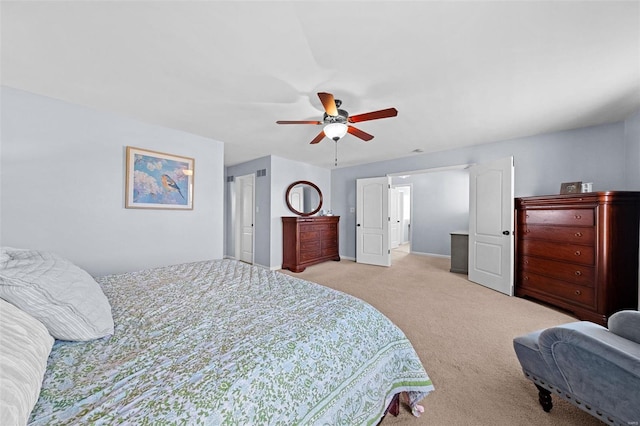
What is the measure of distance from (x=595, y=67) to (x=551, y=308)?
253 centimetres

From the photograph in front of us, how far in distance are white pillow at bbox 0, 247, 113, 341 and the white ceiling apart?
4.64 ft

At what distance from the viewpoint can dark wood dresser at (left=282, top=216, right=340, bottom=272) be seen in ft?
14.8

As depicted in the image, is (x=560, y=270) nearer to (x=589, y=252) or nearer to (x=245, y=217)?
(x=589, y=252)

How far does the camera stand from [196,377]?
0.77 meters

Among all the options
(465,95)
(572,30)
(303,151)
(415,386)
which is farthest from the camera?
(303,151)

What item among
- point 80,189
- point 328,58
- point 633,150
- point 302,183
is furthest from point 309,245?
point 633,150

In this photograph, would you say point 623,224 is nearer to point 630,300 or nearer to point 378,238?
point 630,300

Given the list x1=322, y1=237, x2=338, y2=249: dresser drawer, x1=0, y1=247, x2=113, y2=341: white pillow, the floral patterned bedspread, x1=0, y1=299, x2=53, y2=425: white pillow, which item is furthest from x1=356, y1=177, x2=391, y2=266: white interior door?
x1=0, y1=299, x2=53, y2=425: white pillow

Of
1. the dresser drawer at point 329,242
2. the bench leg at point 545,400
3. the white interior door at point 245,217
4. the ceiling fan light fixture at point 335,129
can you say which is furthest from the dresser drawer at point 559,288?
the white interior door at point 245,217

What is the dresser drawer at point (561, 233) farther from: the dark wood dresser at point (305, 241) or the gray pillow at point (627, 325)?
the dark wood dresser at point (305, 241)

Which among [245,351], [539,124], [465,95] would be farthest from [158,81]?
[539,124]

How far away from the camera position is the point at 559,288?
8.80 ft

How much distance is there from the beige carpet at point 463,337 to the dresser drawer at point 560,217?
3.35ft

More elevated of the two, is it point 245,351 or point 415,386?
point 245,351
